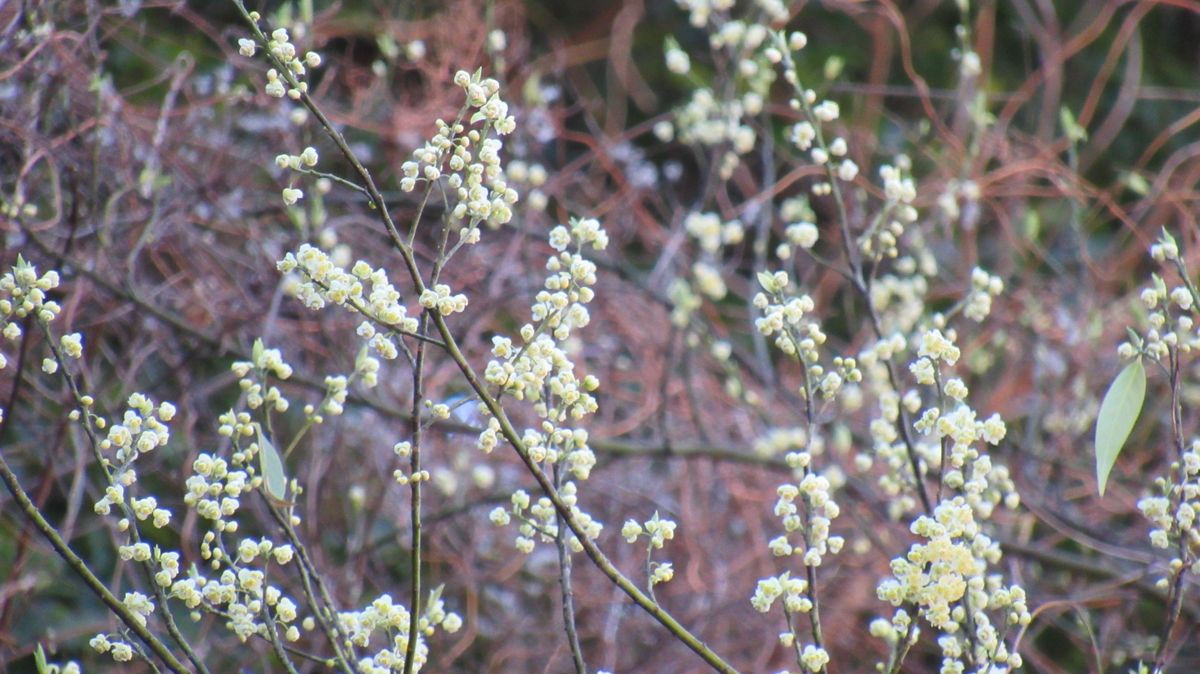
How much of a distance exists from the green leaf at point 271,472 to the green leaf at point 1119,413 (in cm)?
69

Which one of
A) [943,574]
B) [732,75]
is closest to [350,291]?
[943,574]

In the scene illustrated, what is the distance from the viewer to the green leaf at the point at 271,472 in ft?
3.09

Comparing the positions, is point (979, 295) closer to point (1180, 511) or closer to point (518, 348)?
point (1180, 511)

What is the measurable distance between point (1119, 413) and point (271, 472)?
0.74m

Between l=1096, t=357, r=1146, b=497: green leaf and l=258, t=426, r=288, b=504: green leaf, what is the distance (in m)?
0.69

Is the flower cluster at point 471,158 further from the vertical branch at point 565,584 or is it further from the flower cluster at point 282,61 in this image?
the vertical branch at point 565,584

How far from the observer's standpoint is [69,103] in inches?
73.0

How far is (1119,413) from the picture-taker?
3.47 ft

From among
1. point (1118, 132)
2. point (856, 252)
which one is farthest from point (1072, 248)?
point (856, 252)

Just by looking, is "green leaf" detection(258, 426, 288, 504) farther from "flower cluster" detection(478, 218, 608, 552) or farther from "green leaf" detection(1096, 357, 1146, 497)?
"green leaf" detection(1096, 357, 1146, 497)

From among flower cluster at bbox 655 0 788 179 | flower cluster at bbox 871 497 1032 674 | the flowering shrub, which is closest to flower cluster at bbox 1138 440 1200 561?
the flowering shrub

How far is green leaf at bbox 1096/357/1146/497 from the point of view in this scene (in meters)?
1.04

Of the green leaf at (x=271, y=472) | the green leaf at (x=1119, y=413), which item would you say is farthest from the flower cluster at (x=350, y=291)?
the green leaf at (x=1119, y=413)

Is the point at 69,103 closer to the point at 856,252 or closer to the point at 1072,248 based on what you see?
the point at 856,252
